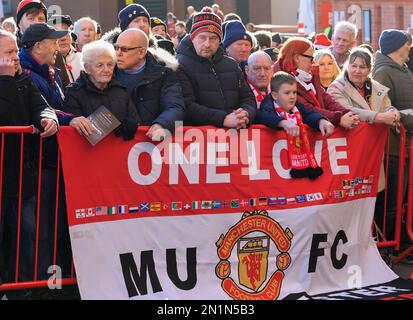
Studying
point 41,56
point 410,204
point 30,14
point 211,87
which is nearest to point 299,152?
point 211,87

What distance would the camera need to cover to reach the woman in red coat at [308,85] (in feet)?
26.9

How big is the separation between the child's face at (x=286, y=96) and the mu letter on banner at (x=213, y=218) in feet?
0.95

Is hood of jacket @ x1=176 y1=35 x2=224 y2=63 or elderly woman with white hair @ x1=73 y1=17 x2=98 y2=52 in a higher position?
elderly woman with white hair @ x1=73 y1=17 x2=98 y2=52

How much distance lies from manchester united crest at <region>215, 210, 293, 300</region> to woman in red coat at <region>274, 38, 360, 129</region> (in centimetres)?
122

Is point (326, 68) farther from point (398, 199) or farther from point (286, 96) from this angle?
point (286, 96)

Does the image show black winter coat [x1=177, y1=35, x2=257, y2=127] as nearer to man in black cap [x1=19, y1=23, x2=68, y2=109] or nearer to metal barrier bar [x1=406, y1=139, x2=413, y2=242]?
man in black cap [x1=19, y1=23, x2=68, y2=109]

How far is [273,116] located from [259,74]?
54 cm

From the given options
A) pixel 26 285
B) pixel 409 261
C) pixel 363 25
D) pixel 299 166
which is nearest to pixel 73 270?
pixel 26 285

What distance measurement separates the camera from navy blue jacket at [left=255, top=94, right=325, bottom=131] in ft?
25.3

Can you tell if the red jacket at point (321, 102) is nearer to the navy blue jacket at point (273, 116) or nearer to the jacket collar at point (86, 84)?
the navy blue jacket at point (273, 116)

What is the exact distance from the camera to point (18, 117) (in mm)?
6910

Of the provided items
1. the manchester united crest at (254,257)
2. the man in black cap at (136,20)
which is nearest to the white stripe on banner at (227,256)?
the manchester united crest at (254,257)

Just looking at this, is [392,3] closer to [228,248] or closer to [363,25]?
[363,25]

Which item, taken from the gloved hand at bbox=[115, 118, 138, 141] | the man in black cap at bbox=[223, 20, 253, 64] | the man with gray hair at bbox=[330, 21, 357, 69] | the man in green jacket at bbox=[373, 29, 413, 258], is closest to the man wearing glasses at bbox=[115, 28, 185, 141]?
the gloved hand at bbox=[115, 118, 138, 141]
